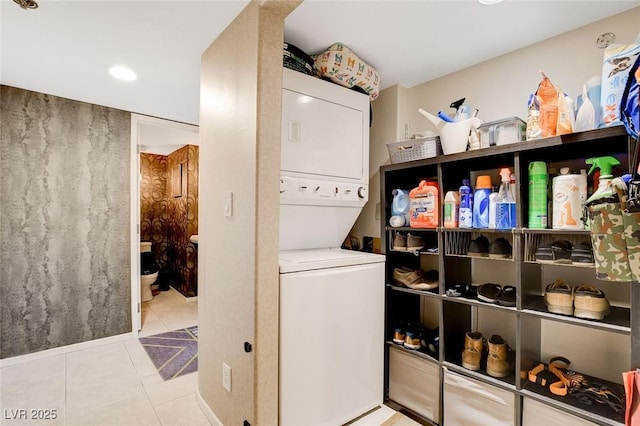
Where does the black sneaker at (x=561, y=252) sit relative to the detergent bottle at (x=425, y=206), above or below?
below

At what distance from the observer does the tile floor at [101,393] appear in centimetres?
187

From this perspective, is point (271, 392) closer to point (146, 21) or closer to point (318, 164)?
point (318, 164)

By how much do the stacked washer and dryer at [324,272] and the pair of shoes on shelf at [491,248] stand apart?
0.55 m

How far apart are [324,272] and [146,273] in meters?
3.84

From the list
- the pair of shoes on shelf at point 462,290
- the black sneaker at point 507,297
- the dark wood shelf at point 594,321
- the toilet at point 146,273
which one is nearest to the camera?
the dark wood shelf at point 594,321

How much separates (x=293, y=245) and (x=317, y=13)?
134 centimetres

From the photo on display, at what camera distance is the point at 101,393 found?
2129mm

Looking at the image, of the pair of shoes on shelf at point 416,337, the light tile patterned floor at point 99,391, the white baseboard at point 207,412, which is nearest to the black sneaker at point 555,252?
the pair of shoes on shelf at point 416,337

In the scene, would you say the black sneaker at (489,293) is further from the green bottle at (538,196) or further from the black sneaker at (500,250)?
the green bottle at (538,196)

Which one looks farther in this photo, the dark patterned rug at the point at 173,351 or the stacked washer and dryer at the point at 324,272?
the dark patterned rug at the point at 173,351

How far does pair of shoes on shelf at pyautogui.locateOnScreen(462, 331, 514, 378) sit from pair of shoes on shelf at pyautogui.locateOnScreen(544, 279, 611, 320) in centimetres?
35

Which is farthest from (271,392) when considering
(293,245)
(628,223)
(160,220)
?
(160,220)

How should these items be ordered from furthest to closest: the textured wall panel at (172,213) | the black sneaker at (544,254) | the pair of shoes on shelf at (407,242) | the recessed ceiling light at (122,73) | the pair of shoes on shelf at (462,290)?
the textured wall panel at (172,213), the recessed ceiling light at (122,73), the pair of shoes on shelf at (407,242), the pair of shoes on shelf at (462,290), the black sneaker at (544,254)

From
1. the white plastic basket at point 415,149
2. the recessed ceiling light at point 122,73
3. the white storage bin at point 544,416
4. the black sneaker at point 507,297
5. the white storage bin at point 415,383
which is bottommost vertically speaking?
the white storage bin at point 415,383
